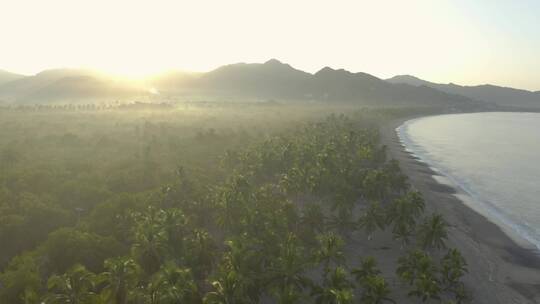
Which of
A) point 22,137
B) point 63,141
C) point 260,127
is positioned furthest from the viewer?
point 260,127

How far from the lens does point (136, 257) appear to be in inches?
1217

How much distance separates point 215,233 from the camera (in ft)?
151

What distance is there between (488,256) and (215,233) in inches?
1219

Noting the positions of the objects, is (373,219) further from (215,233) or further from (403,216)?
(215,233)

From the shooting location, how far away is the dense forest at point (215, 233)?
27.2 metres

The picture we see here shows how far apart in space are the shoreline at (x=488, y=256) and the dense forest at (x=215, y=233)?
2434mm

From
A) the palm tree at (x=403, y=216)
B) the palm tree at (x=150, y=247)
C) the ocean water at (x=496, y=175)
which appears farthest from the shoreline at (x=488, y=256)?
the palm tree at (x=150, y=247)

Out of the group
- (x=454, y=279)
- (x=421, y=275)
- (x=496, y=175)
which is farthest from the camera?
(x=496, y=175)

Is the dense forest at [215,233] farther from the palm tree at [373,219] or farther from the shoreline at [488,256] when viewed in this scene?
the shoreline at [488,256]

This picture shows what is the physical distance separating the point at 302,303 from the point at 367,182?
25495 millimetres

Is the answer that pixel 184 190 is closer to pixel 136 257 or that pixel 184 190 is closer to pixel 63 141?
pixel 136 257

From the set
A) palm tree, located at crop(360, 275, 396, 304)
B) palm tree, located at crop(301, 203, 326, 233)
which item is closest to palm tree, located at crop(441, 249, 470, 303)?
palm tree, located at crop(360, 275, 396, 304)

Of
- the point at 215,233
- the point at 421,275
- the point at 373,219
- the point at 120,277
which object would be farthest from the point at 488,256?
the point at 120,277

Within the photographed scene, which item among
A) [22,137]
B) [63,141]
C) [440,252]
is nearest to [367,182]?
[440,252]
